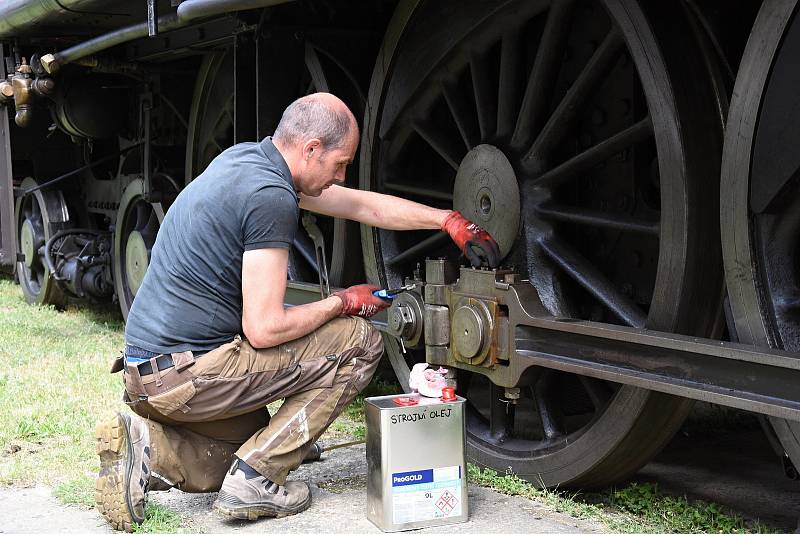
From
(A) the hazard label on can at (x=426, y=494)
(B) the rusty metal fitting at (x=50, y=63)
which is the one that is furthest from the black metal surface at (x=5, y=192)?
(A) the hazard label on can at (x=426, y=494)

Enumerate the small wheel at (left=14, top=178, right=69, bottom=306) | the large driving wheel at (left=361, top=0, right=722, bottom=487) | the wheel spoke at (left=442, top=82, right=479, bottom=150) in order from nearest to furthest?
the large driving wheel at (left=361, top=0, right=722, bottom=487) < the wheel spoke at (left=442, top=82, right=479, bottom=150) < the small wheel at (left=14, top=178, right=69, bottom=306)

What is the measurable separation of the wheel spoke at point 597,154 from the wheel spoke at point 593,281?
0.20 meters

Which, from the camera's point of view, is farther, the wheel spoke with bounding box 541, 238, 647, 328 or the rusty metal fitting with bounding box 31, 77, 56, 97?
the rusty metal fitting with bounding box 31, 77, 56, 97

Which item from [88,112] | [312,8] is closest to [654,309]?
[312,8]

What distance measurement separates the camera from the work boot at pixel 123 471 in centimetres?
301

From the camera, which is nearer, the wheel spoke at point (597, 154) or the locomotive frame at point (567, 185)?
the locomotive frame at point (567, 185)

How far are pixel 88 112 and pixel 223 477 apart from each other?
3927 millimetres

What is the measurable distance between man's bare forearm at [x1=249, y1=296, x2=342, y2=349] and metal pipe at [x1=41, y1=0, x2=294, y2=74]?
3.30 feet

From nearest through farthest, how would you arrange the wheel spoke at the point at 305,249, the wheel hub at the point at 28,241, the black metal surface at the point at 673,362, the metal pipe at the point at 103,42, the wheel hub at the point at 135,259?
the black metal surface at the point at 673,362 < the metal pipe at the point at 103,42 < the wheel spoke at the point at 305,249 < the wheel hub at the point at 135,259 < the wheel hub at the point at 28,241

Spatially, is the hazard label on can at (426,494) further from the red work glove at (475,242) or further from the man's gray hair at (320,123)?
the man's gray hair at (320,123)

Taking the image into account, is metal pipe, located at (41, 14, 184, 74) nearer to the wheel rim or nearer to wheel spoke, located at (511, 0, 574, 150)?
the wheel rim

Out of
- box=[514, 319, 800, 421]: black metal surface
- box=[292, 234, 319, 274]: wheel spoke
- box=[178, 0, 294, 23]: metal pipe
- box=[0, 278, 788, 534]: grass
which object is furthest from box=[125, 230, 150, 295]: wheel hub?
box=[514, 319, 800, 421]: black metal surface

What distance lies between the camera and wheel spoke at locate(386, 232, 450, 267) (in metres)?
3.94

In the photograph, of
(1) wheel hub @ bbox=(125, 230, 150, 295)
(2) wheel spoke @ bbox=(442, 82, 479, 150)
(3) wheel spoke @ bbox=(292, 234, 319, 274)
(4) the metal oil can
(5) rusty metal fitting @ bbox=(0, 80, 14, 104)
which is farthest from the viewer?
(1) wheel hub @ bbox=(125, 230, 150, 295)
